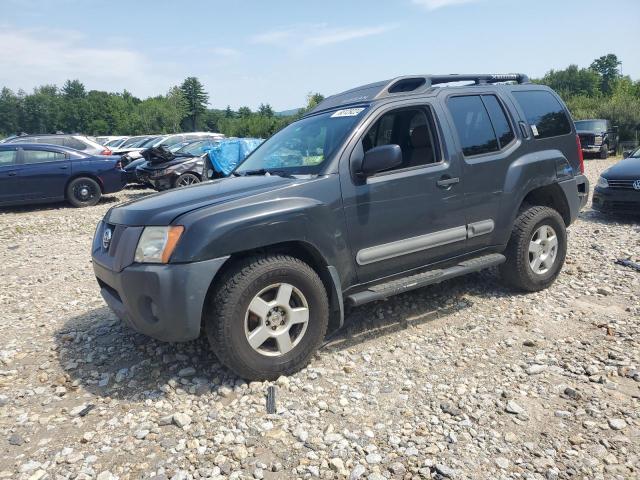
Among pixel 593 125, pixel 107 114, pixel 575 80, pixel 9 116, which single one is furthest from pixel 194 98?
pixel 593 125

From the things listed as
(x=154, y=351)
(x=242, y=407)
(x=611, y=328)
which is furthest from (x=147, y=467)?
(x=611, y=328)

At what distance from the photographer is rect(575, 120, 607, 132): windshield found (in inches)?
828

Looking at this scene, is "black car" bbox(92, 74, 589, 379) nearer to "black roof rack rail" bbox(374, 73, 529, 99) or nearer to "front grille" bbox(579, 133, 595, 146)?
"black roof rack rail" bbox(374, 73, 529, 99)

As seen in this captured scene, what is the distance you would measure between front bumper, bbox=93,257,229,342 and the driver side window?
185 centimetres

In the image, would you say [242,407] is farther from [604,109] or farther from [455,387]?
[604,109]

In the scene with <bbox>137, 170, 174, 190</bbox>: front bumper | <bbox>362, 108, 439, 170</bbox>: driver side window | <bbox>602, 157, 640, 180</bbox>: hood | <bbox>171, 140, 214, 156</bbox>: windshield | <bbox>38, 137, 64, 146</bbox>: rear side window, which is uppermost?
<bbox>38, 137, 64, 146</bbox>: rear side window

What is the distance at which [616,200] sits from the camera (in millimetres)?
8211

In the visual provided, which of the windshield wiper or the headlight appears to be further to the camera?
the windshield wiper

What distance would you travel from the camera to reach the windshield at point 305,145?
3.76 metres

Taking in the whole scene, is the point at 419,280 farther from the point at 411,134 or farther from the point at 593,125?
the point at 593,125

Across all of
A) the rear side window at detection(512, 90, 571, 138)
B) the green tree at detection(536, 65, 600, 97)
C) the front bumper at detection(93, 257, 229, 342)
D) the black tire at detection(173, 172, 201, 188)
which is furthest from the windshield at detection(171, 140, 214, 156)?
the green tree at detection(536, 65, 600, 97)

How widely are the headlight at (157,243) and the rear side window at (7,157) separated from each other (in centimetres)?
1007

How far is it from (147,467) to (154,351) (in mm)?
1409

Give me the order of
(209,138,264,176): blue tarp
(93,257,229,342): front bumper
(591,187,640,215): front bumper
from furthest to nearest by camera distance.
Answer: (209,138,264,176): blue tarp
(591,187,640,215): front bumper
(93,257,229,342): front bumper
